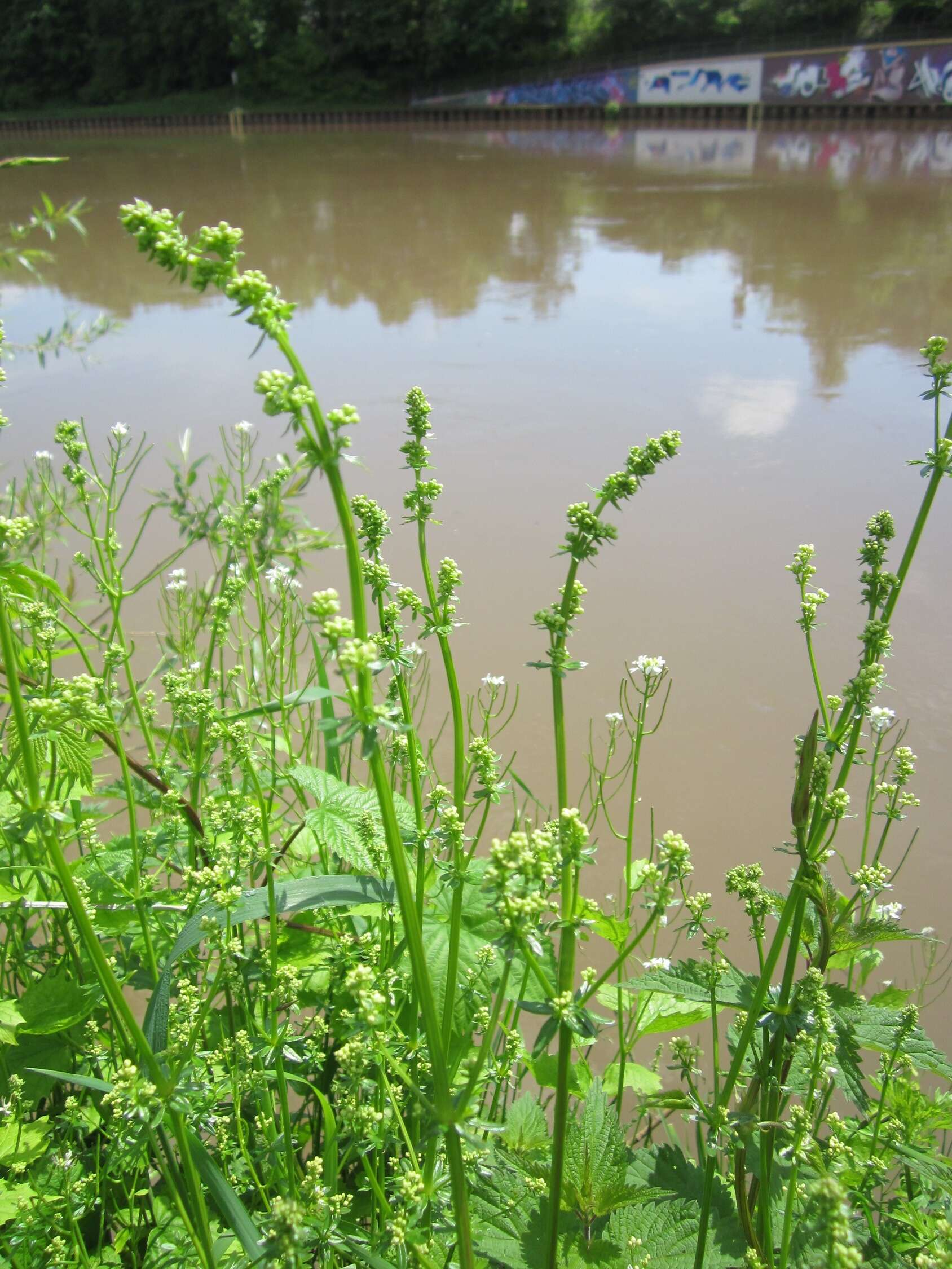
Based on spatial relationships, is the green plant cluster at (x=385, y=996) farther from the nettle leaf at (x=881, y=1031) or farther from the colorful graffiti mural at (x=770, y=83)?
the colorful graffiti mural at (x=770, y=83)

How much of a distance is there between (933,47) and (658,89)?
9.41m

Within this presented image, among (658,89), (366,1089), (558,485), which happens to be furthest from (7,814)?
(658,89)

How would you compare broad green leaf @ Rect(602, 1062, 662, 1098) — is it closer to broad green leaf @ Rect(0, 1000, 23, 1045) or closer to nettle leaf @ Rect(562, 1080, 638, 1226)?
nettle leaf @ Rect(562, 1080, 638, 1226)

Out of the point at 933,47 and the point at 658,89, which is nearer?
the point at 933,47

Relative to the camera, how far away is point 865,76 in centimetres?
2970

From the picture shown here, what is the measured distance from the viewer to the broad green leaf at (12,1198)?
52.2 inches

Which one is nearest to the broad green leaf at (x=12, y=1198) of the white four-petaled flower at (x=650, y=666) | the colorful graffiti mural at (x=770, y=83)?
the white four-petaled flower at (x=650, y=666)

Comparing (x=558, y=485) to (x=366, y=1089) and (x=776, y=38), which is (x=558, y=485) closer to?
(x=366, y=1089)

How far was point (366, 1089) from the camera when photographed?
1623 millimetres

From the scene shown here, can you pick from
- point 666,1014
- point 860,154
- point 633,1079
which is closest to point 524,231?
point 860,154

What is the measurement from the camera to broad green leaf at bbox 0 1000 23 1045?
1.44m

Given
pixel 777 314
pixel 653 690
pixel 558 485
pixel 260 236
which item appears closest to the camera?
pixel 653 690

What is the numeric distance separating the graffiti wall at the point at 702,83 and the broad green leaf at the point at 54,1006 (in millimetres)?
36940

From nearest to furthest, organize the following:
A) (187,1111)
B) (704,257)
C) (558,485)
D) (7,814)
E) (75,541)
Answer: (187,1111)
(7,814)
(75,541)
(558,485)
(704,257)
